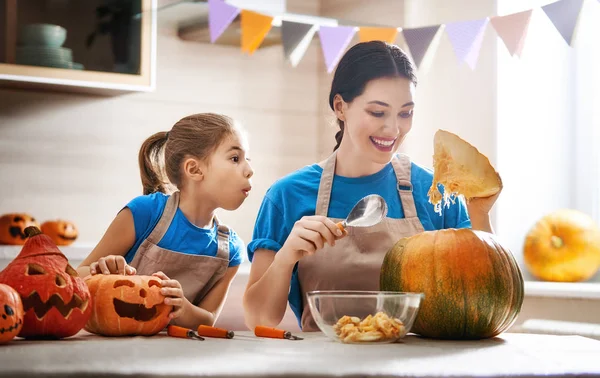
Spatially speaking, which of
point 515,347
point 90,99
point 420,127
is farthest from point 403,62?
point 90,99

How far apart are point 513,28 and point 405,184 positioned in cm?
62

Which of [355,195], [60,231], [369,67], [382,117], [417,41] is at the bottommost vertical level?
[60,231]

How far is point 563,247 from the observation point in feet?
8.50

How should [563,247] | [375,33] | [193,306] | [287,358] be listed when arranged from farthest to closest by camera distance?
1. [563,247]
2. [375,33]
3. [193,306]
4. [287,358]

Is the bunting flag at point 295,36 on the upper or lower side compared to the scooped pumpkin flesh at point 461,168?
upper

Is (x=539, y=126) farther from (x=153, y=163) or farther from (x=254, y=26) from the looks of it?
(x=153, y=163)

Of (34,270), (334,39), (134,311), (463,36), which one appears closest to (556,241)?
(463,36)

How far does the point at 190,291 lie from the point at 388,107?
1.76ft

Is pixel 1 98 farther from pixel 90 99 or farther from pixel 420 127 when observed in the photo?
pixel 420 127

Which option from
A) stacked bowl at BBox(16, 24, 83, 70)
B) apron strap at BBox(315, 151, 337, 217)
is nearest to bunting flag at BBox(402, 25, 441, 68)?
apron strap at BBox(315, 151, 337, 217)

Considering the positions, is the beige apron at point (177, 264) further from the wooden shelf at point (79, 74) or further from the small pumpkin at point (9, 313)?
the wooden shelf at point (79, 74)

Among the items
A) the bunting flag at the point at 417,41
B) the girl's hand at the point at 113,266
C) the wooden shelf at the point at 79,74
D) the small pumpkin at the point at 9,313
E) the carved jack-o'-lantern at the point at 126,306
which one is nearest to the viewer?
the small pumpkin at the point at 9,313

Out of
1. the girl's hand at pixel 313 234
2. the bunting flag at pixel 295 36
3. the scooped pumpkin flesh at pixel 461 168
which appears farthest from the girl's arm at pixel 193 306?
the bunting flag at pixel 295 36

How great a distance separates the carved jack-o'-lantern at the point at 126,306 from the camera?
3.69ft
